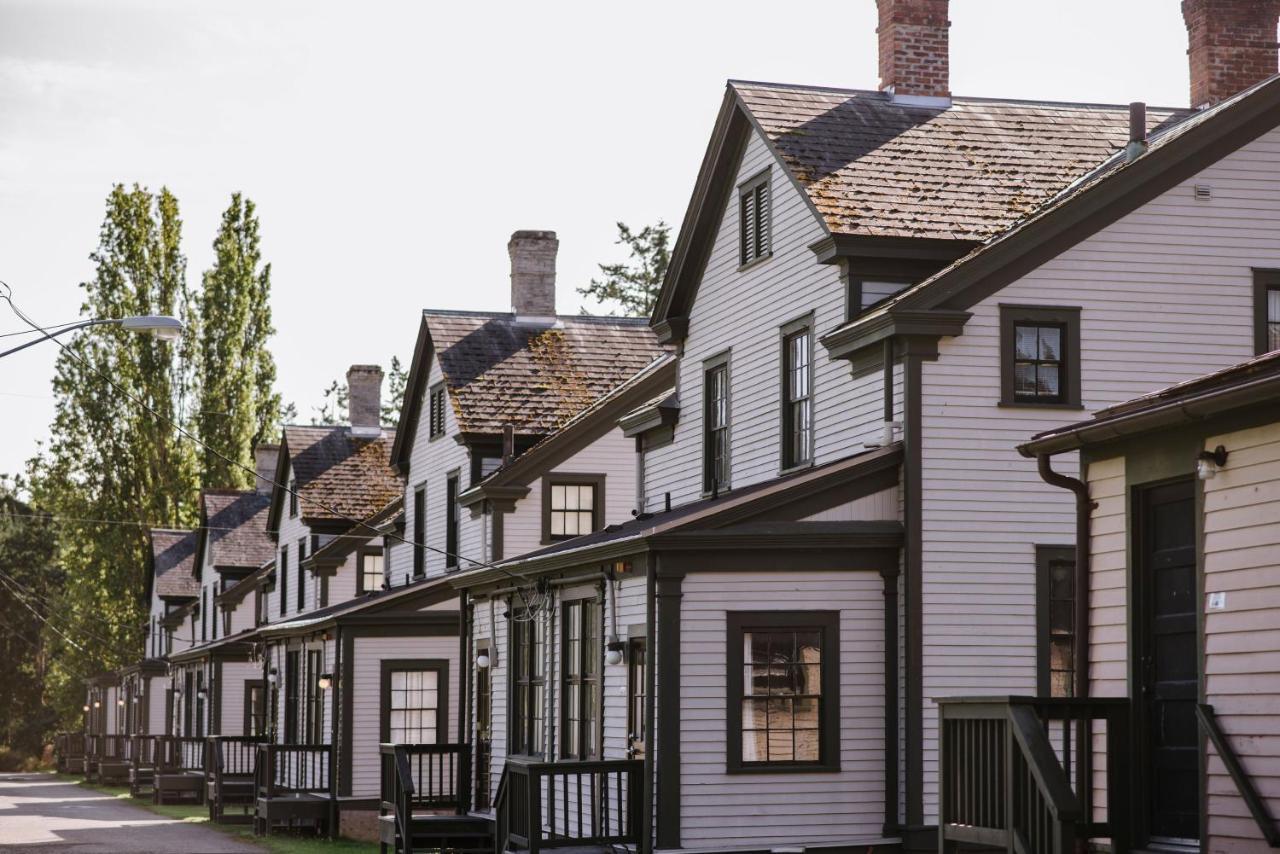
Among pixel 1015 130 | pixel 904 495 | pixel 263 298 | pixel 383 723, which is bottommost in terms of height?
pixel 383 723

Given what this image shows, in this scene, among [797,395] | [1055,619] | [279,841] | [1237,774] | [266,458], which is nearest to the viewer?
[1237,774]

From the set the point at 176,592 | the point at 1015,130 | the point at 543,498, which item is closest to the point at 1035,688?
the point at 1015,130

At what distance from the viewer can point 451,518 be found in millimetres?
35062

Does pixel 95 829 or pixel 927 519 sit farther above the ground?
pixel 927 519

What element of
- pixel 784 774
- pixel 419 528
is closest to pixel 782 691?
pixel 784 774

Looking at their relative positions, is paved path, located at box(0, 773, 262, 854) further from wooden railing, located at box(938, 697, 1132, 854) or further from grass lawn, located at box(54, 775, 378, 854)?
wooden railing, located at box(938, 697, 1132, 854)

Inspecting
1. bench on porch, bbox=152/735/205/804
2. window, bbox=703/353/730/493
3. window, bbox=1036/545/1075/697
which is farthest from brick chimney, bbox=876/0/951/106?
bench on porch, bbox=152/735/205/804

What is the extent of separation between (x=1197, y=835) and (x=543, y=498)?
2028cm

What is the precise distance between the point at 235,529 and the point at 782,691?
4288cm

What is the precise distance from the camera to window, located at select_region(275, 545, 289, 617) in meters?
48.9

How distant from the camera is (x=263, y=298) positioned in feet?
219

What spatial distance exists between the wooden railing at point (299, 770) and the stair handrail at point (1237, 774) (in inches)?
900

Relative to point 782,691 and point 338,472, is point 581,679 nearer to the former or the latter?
point 782,691

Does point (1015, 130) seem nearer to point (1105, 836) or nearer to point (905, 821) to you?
point (905, 821)
